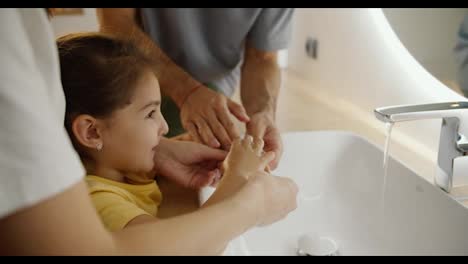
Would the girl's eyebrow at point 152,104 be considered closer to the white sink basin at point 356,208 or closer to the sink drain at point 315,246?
the white sink basin at point 356,208

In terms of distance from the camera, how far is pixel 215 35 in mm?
1085

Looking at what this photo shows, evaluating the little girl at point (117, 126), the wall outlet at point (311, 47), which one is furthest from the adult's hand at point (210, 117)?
the wall outlet at point (311, 47)

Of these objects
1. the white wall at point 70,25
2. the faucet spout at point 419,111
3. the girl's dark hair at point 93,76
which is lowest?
the faucet spout at point 419,111

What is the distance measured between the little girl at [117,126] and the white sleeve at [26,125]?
158mm

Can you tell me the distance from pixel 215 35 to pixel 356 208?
1.73 ft

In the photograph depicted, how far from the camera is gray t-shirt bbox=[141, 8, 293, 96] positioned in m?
1.04

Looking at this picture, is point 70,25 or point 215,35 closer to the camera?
point 70,25

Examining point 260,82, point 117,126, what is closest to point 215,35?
point 260,82

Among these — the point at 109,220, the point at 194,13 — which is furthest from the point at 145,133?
the point at 194,13

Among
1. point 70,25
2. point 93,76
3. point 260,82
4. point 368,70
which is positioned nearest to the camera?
point 93,76

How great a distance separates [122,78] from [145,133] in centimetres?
8

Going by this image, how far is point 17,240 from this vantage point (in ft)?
0.95

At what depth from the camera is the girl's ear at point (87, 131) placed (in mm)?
514

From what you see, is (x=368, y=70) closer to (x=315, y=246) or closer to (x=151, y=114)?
(x=315, y=246)
